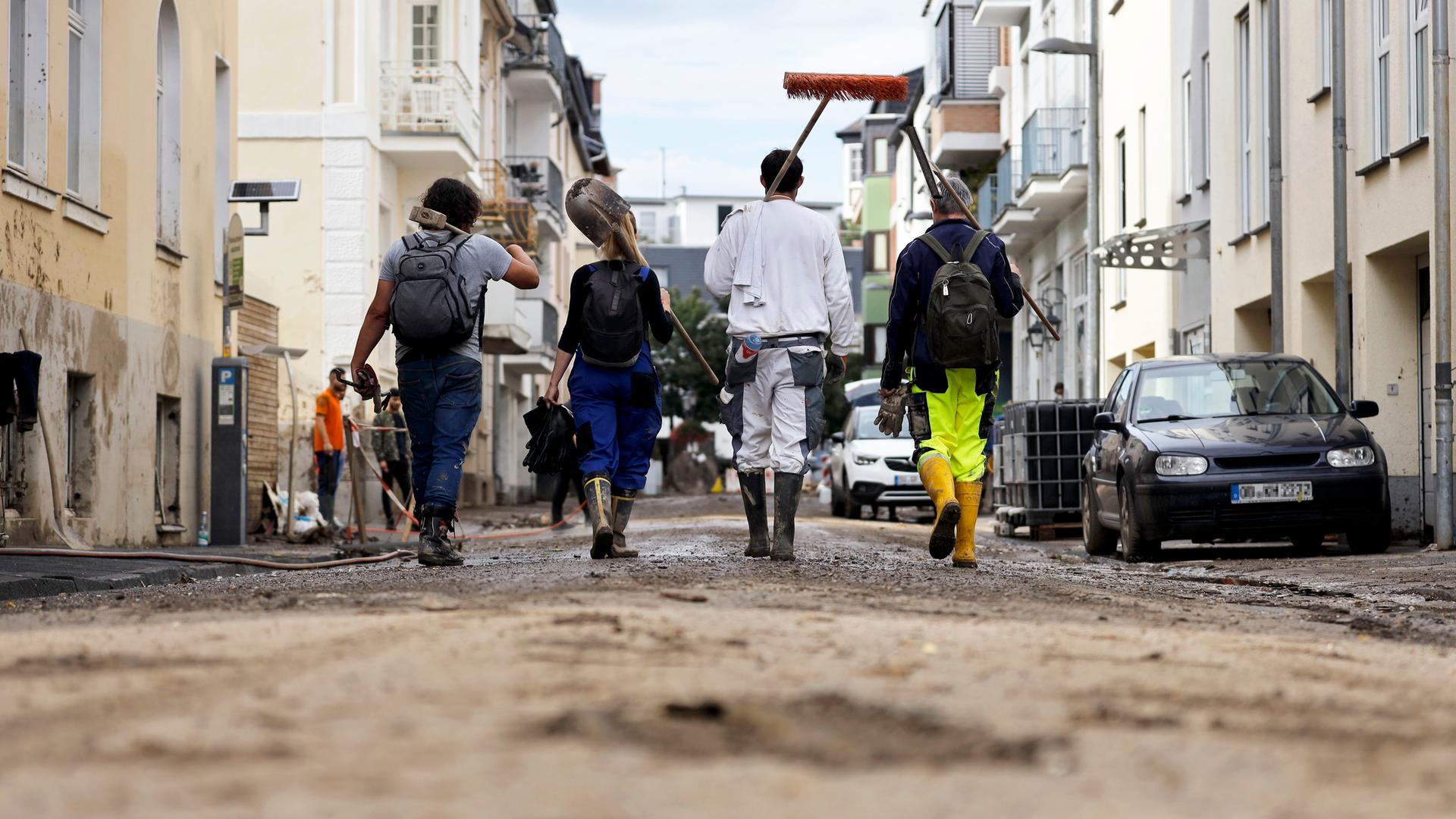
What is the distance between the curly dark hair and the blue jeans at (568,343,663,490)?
93 cm

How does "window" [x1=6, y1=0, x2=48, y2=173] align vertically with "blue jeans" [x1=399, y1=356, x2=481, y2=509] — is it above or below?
above

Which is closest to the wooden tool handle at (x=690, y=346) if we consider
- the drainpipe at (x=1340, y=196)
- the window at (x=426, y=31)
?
the drainpipe at (x=1340, y=196)

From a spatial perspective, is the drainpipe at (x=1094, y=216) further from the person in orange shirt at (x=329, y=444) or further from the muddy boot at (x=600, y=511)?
the muddy boot at (x=600, y=511)

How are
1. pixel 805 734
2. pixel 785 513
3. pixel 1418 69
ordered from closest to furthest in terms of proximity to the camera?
pixel 805 734
pixel 785 513
pixel 1418 69

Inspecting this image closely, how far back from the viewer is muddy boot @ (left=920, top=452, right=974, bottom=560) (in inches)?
373

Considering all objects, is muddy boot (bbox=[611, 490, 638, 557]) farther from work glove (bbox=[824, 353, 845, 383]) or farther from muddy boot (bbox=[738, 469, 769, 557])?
work glove (bbox=[824, 353, 845, 383])

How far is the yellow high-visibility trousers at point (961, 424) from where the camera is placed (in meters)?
9.77

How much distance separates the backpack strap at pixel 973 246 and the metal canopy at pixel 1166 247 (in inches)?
542

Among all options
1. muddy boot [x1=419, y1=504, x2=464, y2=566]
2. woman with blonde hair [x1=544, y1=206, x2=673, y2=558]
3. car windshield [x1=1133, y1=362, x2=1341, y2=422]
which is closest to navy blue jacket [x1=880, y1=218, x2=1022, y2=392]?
woman with blonde hair [x1=544, y1=206, x2=673, y2=558]

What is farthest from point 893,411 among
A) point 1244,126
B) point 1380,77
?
point 1244,126

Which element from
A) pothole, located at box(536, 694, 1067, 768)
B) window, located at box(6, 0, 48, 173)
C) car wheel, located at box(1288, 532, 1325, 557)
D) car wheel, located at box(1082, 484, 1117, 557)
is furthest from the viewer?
car wheel, located at box(1082, 484, 1117, 557)

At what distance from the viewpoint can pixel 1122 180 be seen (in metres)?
31.2

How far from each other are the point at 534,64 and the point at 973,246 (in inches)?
1416

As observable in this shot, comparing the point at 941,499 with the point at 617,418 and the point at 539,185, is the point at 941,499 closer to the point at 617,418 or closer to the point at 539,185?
the point at 617,418
